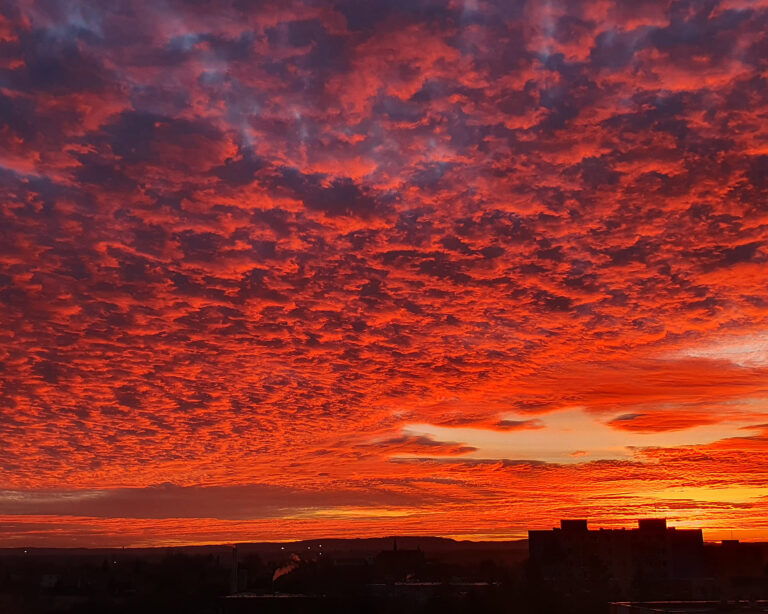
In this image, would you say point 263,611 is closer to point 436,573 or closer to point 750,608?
point 750,608

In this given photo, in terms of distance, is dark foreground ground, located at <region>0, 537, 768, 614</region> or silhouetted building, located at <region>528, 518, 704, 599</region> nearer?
dark foreground ground, located at <region>0, 537, 768, 614</region>

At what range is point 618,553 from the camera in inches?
5472

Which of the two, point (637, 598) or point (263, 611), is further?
point (637, 598)

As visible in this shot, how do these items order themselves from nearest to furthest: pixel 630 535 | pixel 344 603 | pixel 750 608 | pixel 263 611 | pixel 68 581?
pixel 750 608 < pixel 263 611 < pixel 344 603 < pixel 68 581 < pixel 630 535

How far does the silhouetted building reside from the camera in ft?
424

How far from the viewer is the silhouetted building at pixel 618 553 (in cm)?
12912

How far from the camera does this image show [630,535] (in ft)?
465

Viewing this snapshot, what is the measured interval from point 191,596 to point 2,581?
53.2 m

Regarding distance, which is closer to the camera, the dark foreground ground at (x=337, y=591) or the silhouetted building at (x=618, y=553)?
the dark foreground ground at (x=337, y=591)

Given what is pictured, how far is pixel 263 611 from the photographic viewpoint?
76.1 metres

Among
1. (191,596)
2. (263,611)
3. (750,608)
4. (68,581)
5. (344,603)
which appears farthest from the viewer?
(68,581)

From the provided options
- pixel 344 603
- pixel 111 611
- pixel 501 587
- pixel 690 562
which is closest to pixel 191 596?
pixel 111 611

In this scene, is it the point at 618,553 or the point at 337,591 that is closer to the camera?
the point at 337,591

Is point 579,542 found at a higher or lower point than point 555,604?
higher
